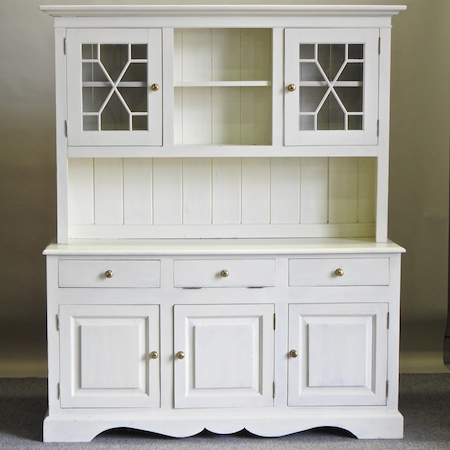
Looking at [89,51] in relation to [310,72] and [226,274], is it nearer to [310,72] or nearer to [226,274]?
[310,72]

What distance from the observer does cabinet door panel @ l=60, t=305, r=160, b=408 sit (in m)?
3.23

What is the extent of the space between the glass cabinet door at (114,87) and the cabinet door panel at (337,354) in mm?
987

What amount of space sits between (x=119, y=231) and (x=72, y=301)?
0.49m

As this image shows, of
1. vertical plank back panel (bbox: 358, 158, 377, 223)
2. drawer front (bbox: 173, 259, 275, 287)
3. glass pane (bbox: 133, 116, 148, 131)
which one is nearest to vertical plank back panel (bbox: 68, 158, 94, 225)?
glass pane (bbox: 133, 116, 148, 131)

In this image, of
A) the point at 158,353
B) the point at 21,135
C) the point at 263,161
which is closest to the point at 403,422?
the point at 158,353

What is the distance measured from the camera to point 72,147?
10.9ft

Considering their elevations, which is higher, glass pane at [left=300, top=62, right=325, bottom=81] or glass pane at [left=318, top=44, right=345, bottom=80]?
glass pane at [left=318, top=44, right=345, bottom=80]

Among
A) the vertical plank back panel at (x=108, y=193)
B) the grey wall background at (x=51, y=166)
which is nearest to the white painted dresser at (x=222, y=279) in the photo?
the vertical plank back panel at (x=108, y=193)

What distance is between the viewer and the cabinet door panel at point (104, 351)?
3234mm

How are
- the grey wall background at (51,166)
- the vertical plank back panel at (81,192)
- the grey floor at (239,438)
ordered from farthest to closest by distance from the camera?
the grey wall background at (51,166)
the vertical plank back panel at (81,192)
the grey floor at (239,438)

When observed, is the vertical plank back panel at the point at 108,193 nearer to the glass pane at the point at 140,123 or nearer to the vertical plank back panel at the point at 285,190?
the glass pane at the point at 140,123

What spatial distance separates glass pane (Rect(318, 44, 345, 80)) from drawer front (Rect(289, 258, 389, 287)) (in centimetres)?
77

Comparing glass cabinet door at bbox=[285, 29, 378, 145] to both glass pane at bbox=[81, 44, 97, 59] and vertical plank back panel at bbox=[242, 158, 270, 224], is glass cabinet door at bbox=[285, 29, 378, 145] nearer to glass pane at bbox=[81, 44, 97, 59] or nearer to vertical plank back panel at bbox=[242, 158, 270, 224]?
vertical plank back panel at bbox=[242, 158, 270, 224]

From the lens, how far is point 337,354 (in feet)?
10.7
